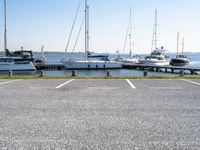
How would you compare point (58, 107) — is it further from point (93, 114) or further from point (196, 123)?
point (196, 123)

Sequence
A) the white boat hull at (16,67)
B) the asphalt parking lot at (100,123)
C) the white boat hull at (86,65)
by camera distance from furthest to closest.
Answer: the white boat hull at (86,65)
the white boat hull at (16,67)
the asphalt parking lot at (100,123)

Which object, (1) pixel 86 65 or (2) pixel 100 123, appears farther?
(1) pixel 86 65

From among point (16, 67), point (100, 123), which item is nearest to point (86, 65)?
point (16, 67)

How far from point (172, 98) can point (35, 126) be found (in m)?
6.35

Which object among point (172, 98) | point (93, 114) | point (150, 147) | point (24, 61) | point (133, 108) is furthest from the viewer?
point (24, 61)

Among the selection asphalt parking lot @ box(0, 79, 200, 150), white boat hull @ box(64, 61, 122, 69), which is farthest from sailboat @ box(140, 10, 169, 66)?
asphalt parking lot @ box(0, 79, 200, 150)

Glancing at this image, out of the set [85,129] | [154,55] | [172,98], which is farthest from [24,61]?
[85,129]

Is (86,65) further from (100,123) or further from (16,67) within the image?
(100,123)

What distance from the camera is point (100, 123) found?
22.1 ft

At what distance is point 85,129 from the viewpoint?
20.3 feet

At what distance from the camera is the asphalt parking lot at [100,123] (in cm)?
519

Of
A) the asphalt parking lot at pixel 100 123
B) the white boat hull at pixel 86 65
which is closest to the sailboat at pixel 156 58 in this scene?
the white boat hull at pixel 86 65

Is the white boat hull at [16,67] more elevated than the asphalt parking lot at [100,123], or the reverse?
the asphalt parking lot at [100,123]

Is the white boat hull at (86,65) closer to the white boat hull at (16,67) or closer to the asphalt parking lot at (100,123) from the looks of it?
the white boat hull at (16,67)
